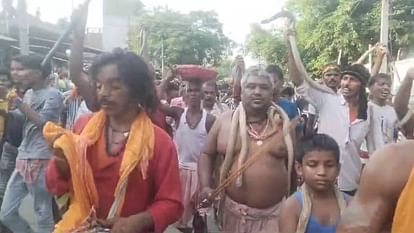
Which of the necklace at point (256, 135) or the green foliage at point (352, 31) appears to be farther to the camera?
the green foliage at point (352, 31)

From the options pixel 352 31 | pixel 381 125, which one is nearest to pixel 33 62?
pixel 381 125

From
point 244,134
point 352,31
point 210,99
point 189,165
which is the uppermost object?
point 352,31

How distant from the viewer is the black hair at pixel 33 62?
5508 mm

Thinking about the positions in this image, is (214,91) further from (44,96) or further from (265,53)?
(265,53)

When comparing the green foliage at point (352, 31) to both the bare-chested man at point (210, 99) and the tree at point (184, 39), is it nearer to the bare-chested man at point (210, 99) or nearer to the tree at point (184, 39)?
the tree at point (184, 39)

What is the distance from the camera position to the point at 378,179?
6.95ft

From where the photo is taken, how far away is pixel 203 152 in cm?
476

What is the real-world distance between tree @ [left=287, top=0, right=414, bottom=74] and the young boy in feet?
90.4

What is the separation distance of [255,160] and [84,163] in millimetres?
1516

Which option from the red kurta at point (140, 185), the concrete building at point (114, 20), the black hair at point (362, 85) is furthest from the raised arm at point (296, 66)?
the red kurta at point (140, 185)

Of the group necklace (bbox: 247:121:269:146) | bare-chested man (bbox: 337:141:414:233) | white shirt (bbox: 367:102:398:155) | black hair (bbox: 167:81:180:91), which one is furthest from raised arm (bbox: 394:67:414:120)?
black hair (bbox: 167:81:180:91)

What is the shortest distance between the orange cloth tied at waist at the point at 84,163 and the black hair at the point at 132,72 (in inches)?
6.7

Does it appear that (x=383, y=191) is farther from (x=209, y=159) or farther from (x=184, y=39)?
(x=184, y=39)

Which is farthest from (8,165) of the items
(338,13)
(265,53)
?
(265,53)
